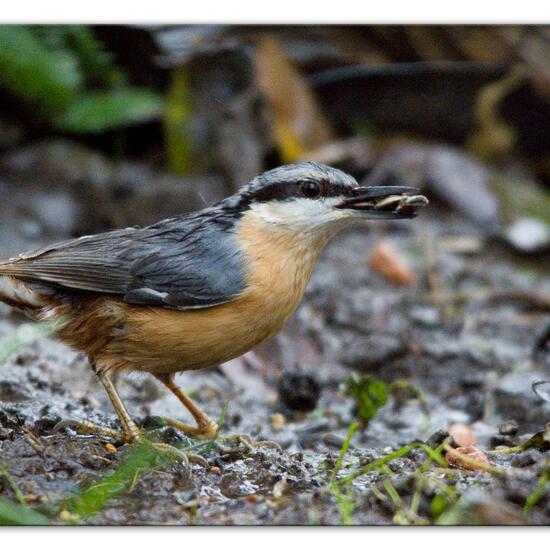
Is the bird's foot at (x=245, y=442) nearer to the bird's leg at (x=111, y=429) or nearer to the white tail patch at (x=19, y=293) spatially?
the bird's leg at (x=111, y=429)

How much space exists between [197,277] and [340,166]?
148 inches

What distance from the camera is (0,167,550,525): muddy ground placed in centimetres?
383

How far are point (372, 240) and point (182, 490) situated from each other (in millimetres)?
4374

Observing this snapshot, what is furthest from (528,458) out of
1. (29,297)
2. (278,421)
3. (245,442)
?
(29,297)

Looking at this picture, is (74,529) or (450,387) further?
(450,387)

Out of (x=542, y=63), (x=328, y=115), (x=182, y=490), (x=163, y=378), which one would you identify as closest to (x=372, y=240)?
(x=328, y=115)

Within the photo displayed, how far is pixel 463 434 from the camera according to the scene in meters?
5.21

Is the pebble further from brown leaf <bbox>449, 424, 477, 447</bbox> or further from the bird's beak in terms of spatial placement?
brown leaf <bbox>449, 424, 477, 447</bbox>

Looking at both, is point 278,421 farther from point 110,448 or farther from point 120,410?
point 110,448

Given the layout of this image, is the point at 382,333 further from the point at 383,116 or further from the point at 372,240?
the point at 383,116

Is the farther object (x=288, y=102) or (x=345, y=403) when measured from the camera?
(x=288, y=102)

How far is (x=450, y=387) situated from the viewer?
6234 millimetres

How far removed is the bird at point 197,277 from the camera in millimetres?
4504
